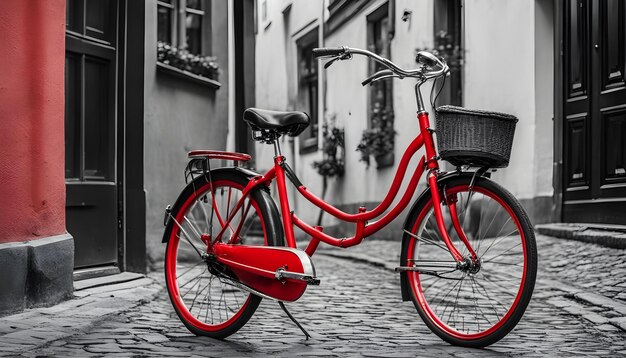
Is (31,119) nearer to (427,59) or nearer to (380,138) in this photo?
(427,59)

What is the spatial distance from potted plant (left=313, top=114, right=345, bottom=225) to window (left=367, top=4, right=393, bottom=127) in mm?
993

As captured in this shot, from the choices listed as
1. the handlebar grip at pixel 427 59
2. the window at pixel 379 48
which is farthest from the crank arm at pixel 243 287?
the window at pixel 379 48

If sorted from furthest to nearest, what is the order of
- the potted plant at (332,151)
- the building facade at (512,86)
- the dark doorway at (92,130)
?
the potted plant at (332,151), the building facade at (512,86), the dark doorway at (92,130)

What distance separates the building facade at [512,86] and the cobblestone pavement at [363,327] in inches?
36.1

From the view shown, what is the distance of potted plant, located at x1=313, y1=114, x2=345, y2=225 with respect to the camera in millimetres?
14195

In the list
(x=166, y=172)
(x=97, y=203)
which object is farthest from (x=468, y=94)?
(x=97, y=203)

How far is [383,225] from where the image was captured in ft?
14.1

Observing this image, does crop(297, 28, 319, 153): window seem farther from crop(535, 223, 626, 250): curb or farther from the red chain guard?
the red chain guard

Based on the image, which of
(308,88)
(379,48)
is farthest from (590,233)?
(308,88)

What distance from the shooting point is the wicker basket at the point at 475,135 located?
406cm

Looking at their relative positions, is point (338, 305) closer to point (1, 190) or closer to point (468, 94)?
point (1, 190)

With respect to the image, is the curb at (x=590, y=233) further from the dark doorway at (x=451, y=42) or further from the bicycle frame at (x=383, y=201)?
the bicycle frame at (x=383, y=201)

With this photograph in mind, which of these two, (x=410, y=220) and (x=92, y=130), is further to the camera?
(x=92, y=130)

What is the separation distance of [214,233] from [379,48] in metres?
8.79
